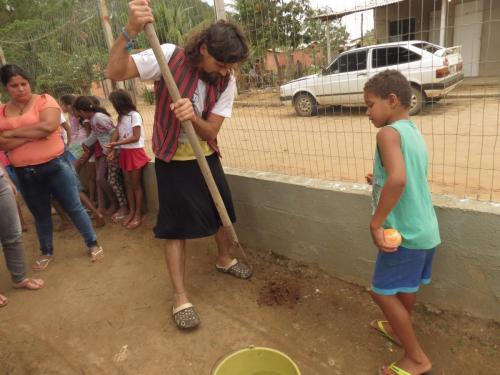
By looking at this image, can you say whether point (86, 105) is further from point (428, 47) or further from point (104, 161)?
point (428, 47)

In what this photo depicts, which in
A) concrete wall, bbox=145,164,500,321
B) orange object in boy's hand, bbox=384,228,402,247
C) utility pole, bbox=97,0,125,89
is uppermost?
utility pole, bbox=97,0,125,89

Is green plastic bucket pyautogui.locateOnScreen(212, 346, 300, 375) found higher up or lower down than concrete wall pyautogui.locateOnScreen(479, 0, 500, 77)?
lower down

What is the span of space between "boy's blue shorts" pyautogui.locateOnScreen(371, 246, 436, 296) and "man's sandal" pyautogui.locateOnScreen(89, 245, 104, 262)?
264 centimetres

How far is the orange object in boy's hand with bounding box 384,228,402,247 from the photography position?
5.72 feet

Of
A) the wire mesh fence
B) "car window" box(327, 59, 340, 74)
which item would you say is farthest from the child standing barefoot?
"car window" box(327, 59, 340, 74)

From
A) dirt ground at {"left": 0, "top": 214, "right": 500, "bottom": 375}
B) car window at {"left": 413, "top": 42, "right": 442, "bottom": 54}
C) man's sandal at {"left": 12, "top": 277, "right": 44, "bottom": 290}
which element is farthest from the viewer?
man's sandal at {"left": 12, "top": 277, "right": 44, "bottom": 290}

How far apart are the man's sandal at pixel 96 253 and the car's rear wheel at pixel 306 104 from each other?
88.8 inches

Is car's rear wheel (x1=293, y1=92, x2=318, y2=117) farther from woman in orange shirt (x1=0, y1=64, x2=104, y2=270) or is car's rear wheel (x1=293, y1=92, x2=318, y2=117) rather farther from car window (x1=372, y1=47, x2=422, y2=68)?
woman in orange shirt (x1=0, y1=64, x2=104, y2=270)

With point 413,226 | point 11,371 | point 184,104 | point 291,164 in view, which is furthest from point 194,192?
point 291,164

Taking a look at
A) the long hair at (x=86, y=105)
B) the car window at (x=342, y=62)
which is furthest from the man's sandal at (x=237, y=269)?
the long hair at (x=86, y=105)

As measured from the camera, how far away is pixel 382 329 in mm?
2275

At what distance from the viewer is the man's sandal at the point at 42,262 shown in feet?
11.5

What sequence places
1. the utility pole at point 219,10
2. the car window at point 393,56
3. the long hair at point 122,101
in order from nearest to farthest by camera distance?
1. the car window at point 393,56
2. the utility pole at point 219,10
3. the long hair at point 122,101

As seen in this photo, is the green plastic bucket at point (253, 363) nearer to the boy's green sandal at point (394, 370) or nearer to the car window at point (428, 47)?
the boy's green sandal at point (394, 370)
